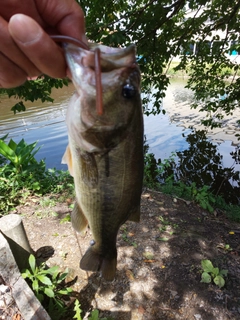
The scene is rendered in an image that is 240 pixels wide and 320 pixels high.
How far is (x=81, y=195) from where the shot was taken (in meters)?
1.61

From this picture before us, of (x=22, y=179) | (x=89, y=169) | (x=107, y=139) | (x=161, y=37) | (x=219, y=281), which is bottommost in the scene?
(x=219, y=281)

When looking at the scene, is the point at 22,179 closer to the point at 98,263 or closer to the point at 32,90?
the point at 32,90

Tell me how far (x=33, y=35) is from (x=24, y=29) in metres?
0.04

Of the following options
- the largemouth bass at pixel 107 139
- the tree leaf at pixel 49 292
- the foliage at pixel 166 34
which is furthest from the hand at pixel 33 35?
the foliage at pixel 166 34

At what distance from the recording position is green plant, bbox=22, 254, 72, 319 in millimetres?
2867

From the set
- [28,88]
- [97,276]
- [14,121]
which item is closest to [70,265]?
[97,276]

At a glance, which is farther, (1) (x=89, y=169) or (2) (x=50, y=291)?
(2) (x=50, y=291)

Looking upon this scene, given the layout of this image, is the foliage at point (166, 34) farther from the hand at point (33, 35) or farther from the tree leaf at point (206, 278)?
the tree leaf at point (206, 278)

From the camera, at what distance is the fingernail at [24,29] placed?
3.51 feet

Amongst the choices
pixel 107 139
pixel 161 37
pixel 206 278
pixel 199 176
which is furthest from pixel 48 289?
pixel 199 176

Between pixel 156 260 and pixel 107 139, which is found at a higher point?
pixel 107 139

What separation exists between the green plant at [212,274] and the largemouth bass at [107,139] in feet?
7.66

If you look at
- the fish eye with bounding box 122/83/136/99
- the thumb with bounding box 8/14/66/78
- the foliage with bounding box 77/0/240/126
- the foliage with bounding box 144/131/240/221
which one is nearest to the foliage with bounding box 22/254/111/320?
the fish eye with bounding box 122/83/136/99

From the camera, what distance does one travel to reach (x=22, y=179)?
516 cm
